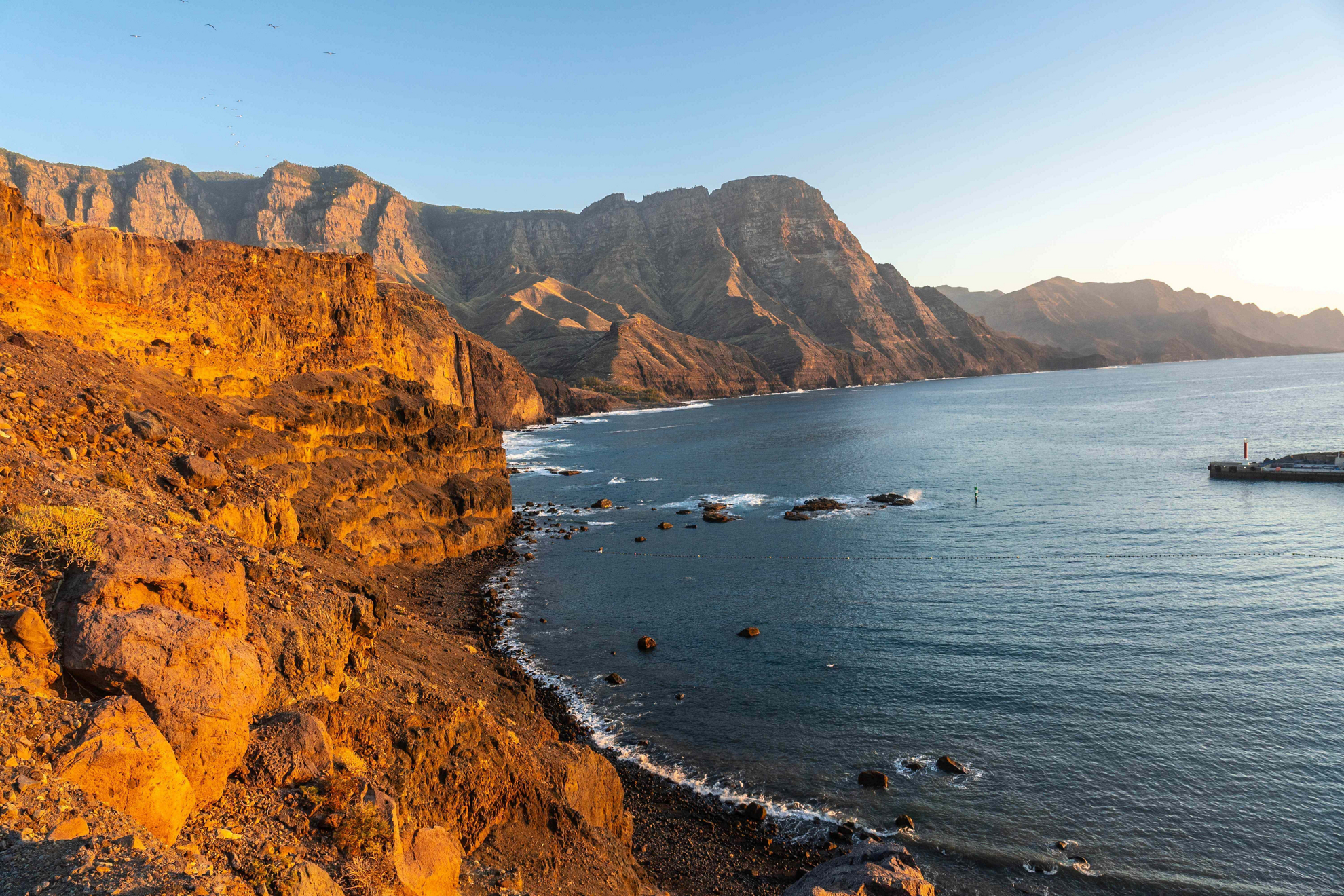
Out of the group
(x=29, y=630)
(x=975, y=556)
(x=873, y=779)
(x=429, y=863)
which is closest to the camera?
(x=29, y=630)

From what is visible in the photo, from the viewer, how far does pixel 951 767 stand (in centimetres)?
2662

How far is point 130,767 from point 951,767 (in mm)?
26627

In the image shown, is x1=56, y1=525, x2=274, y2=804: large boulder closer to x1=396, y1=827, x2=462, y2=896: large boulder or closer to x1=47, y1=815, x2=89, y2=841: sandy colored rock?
x1=47, y1=815, x2=89, y2=841: sandy colored rock

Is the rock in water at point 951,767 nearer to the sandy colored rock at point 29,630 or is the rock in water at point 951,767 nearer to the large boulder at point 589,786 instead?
the large boulder at point 589,786

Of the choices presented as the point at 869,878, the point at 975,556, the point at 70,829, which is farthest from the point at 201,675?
the point at 975,556

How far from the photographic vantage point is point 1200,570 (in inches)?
1887

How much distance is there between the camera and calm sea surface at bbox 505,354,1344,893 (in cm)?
2391

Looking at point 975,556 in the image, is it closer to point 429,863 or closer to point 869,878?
point 869,878

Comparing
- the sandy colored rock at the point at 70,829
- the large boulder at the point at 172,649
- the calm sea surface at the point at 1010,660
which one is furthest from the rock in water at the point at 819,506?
the sandy colored rock at the point at 70,829

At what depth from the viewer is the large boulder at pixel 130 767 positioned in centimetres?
885

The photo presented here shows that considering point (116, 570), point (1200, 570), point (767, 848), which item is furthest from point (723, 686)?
→ point (1200, 570)

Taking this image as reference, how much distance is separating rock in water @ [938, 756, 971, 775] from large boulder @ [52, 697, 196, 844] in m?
25.5

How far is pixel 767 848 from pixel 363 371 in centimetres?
5223

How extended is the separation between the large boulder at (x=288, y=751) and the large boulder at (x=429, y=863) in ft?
7.17
